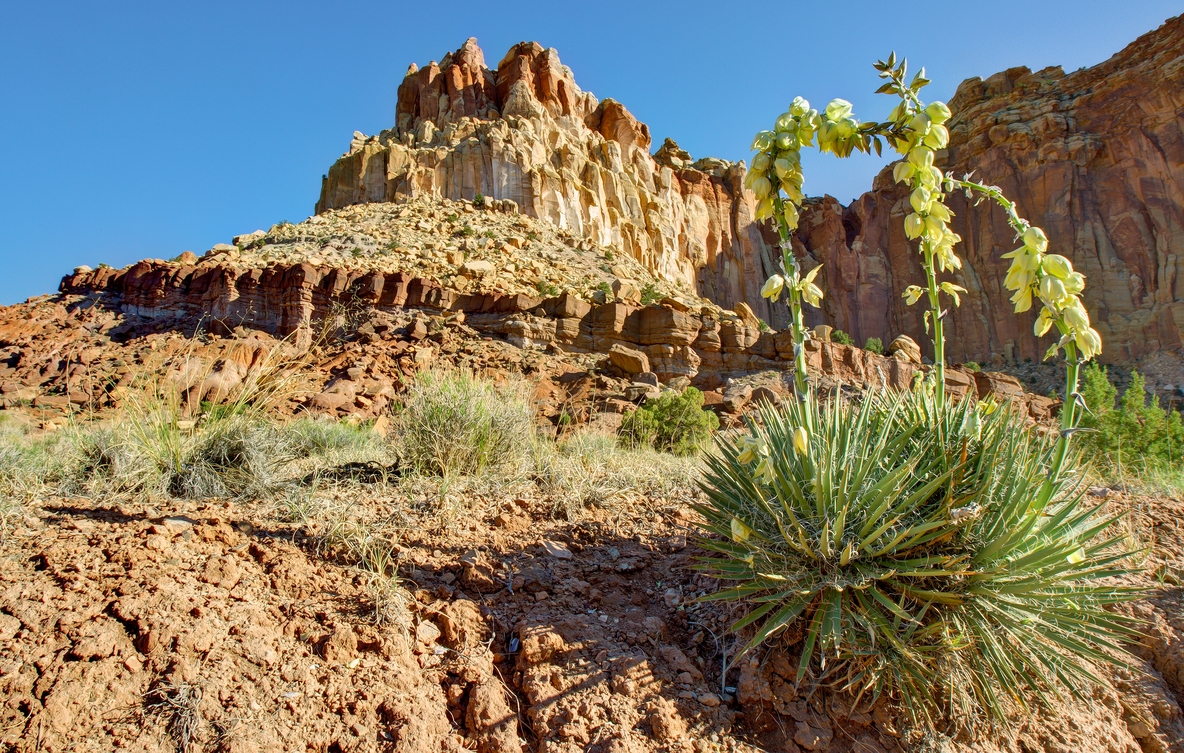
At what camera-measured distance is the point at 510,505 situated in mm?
4008

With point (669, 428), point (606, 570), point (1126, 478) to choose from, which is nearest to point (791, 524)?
point (606, 570)

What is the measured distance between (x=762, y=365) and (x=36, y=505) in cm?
1970

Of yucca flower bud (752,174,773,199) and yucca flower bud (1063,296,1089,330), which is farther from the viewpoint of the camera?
yucca flower bud (752,174,773,199)

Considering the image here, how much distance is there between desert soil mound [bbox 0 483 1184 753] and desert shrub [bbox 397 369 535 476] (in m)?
1.54

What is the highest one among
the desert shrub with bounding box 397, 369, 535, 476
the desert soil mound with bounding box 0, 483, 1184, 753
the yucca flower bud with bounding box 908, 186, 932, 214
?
the yucca flower bud with bounding box 908, 186, 932, 214

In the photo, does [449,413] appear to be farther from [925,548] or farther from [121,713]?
[925,548]

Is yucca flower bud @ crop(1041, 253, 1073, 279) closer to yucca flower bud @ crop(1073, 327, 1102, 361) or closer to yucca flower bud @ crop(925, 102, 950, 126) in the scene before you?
yucca flower bud @ crop(1073, 327, 1102, 361)

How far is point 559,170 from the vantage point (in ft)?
132

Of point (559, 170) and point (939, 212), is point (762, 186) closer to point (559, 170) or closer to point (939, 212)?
point (939, 212)

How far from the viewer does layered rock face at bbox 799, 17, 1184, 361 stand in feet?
127

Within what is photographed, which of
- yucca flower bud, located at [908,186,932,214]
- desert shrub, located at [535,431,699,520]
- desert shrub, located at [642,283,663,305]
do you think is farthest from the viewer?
desert shrub, located at [642,283,663,305]

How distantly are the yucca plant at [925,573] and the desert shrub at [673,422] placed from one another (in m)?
7.68

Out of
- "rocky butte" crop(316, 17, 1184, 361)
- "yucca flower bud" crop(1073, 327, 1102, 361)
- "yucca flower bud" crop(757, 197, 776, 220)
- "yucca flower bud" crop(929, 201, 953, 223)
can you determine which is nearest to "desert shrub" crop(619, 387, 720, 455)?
"yucca flower bud" crop(757, 197, 776, 220)

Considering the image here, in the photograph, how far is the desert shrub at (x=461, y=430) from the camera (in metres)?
4.77
